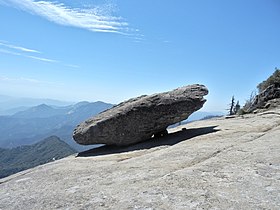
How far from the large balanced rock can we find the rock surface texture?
3.17 metres

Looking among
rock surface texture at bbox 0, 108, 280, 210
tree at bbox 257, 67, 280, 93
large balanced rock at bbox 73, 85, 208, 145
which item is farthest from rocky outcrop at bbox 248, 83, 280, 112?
rock surface texture at bbox 0, 108, 280, 210

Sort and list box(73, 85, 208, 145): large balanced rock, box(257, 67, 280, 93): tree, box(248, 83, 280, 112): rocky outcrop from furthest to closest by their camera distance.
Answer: box(257, 67, 280, 93): tree, box(248, 83, 280, 112): rocky outcrop, box(73, 85, 208, 145): large balanced rock

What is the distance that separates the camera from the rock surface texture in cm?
848

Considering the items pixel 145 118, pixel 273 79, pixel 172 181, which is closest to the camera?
pixel 172 181

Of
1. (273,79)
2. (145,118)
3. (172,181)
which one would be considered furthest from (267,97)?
(172,181)

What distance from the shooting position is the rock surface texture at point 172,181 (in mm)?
8477

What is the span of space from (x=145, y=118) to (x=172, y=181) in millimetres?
9069

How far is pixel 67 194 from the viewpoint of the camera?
10.3m

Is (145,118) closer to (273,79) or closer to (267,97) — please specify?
(267,97)

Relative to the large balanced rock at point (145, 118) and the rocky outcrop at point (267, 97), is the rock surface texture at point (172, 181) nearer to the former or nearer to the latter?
the large balanced rock at point (145, 118)

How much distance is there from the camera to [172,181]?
993cm

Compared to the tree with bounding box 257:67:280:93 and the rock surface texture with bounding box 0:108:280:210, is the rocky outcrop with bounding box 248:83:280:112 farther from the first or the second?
the rock surface texture with bounding box 0:108:280:210

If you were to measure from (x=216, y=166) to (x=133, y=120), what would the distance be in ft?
28.9

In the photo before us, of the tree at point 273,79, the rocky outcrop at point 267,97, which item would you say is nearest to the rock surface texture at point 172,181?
the rocky outcrop at point 267,97
